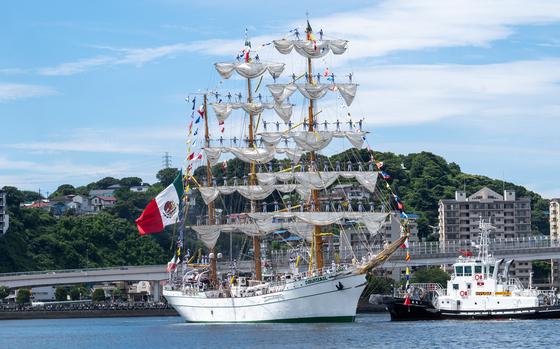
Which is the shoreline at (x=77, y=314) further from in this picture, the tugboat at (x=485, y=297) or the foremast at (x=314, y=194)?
the tugboat at (x=485, y=297)

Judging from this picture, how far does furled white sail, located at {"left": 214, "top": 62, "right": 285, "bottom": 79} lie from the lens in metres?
139

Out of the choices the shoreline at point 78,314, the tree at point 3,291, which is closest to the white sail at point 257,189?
the shoreline at point 78,314

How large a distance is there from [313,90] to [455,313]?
2616 centimetres

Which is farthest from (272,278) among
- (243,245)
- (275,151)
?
(275,151)

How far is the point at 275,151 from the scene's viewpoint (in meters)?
139

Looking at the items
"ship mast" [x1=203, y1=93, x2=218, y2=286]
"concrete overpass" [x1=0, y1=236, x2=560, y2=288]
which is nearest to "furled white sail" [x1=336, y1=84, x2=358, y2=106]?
"ship mast" [x1=203, y1=93, x2=218, y2=286]

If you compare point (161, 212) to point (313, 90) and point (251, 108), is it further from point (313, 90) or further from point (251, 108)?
point (313, 90)

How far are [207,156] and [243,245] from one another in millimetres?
10281

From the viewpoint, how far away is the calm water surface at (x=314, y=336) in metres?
101

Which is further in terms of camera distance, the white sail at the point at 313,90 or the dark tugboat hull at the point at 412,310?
the white sail at the point at 313,90

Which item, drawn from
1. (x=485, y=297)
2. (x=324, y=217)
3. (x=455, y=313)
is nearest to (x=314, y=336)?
(x=455, y=313)

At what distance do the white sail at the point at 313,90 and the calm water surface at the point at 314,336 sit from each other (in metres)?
23.1

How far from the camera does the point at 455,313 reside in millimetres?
126250

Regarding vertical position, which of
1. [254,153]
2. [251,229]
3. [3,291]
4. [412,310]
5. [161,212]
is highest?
[254,153]
